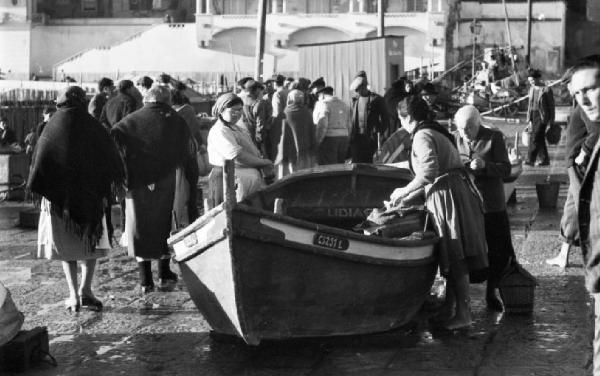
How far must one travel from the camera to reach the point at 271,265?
917cm

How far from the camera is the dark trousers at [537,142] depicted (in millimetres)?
25547

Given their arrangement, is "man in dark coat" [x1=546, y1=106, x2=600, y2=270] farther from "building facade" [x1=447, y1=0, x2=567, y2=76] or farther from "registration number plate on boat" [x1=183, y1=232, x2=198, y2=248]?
"building facade" [x1=447, y1=0, x2=567, y2=76]

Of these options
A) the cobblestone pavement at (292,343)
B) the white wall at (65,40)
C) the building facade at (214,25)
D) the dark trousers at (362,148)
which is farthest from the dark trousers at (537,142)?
the white wall at (65,40)

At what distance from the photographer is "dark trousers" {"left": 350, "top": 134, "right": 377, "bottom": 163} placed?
63.1 feet

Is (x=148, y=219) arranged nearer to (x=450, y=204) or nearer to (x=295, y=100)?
(x=450, y=204)

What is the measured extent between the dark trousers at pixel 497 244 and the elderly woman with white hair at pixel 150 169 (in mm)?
2826

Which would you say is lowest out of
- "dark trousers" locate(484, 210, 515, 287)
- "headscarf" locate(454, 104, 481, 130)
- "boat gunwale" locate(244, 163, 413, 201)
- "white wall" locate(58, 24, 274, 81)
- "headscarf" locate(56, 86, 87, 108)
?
"white wall" locate(58, 24, 274, 81)

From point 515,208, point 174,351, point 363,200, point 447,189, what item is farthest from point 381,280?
point 515,208

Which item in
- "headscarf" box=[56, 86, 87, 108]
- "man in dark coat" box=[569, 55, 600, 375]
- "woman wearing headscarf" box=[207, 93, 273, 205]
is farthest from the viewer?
"woman wearing headscarf" box=[207, 93, 273, 205]

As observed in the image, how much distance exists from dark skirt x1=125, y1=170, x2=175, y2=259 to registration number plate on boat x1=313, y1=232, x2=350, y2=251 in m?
3.08

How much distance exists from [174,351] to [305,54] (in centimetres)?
2579

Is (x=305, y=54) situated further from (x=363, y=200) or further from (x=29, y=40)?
(x=29, y=40)

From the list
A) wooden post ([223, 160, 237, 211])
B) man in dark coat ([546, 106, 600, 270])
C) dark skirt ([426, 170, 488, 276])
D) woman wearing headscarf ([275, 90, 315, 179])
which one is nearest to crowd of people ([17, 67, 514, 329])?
dark skirt ([426, 170, 488, 276])

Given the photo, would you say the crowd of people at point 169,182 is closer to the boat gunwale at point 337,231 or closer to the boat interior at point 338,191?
the boat gunwale at point 337,231
